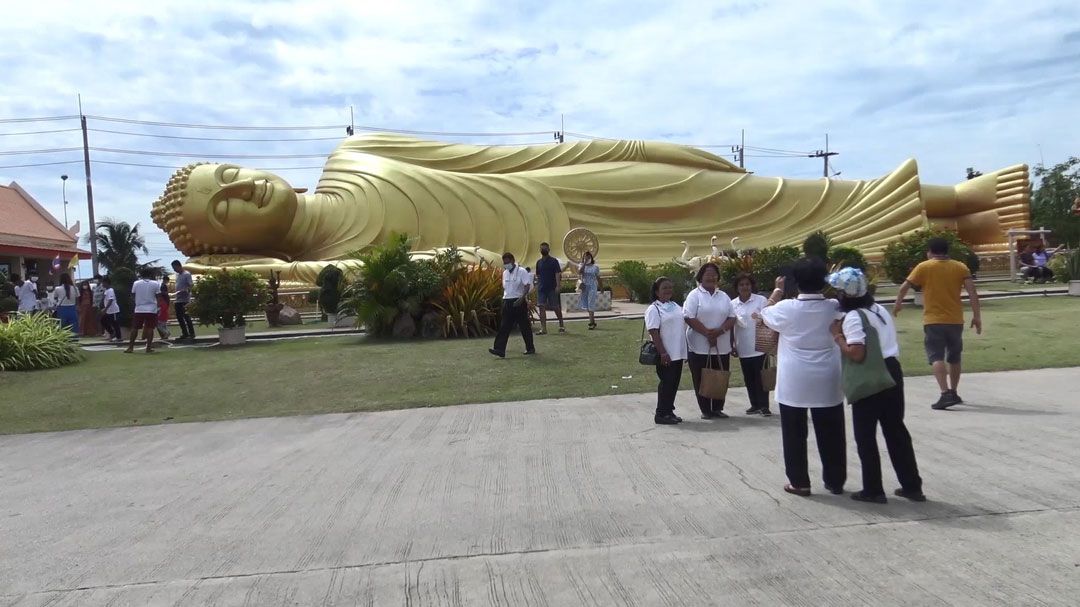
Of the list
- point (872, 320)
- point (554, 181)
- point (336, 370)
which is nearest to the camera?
point (872, 320)

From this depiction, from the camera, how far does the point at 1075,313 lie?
1248 centimetres

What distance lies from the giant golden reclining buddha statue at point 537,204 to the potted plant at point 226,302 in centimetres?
525

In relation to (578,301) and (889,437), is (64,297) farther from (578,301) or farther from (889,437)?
(889,437)

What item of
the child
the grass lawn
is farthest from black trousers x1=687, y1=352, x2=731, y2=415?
the child

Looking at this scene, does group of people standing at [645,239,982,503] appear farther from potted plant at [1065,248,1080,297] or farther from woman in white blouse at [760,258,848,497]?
potted plant at [1065,248,1080,297]

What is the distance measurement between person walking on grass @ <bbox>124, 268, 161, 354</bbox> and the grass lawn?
40 cm

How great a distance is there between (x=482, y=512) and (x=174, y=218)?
16603mm

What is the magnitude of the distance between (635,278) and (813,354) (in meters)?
14.2

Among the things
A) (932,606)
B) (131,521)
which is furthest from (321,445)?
(932,606)

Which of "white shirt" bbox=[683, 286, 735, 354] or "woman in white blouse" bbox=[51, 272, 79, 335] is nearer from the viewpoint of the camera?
"white shirt" bbox=[683, 286, 735, 354]

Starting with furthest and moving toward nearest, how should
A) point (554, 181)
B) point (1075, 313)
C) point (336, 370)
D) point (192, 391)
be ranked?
point (554, 181) → point (1075, 313) → point (336, 370) → point (192, 391)

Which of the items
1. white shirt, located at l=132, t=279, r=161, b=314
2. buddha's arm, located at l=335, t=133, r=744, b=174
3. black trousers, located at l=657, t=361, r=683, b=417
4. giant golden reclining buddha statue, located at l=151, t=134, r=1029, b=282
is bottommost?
black trousers, located at l=657, t=361, r=683, b=417

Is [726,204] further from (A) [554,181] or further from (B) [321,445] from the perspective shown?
(B) [321,445]

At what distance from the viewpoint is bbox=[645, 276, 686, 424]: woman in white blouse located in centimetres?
583
